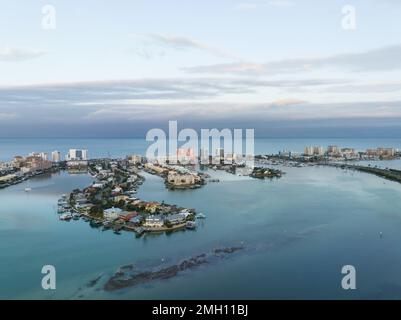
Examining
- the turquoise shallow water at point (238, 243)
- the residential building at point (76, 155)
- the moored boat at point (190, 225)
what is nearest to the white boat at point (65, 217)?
the turquoise shallow water at point (238, 243)

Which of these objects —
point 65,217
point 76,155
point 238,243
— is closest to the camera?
point 238,243

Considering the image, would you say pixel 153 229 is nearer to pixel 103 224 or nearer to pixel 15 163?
pixel 103 224

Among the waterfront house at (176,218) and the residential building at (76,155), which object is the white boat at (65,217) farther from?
the residential building at (76,155)

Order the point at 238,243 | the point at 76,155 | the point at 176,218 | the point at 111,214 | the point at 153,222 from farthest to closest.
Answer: the point at 76,155 → the point at 111,214 → the point at 176,218 → the point at 153,222 → the point at 238,243

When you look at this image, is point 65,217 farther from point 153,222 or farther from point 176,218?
point 176,218

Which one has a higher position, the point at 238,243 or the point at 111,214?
the point at 111,214

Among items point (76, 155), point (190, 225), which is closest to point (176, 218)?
point (190, 225)

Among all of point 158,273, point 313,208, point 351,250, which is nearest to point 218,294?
point 158,273
